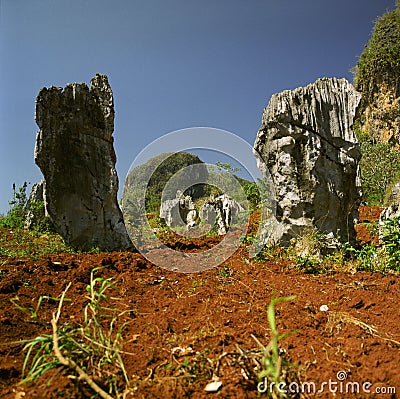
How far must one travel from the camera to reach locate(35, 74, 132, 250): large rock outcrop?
6.25 meters

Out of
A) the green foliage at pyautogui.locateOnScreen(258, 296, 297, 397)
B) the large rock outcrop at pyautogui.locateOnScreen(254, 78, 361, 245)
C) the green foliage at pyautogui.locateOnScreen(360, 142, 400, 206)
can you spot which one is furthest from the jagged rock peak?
the green foliage at pyautogui.locateOnScreen(360, 142, 400, 206)

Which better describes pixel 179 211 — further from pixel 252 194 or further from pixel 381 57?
pixel 381 57

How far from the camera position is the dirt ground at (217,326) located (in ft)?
5.39

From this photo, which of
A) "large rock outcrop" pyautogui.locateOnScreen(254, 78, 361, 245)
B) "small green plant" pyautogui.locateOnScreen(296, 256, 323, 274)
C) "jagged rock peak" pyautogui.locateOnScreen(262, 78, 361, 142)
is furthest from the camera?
"jagged rock peak" pyautogui.locateOnScreen(262, 78, 361, 142)

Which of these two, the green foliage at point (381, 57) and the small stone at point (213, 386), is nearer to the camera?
the small stone at point (213, 386)

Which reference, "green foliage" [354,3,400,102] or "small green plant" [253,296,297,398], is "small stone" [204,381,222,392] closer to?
"small green plant" [253,296,297,398]

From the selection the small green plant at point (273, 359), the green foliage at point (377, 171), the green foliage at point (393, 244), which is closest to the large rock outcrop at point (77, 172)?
the green foliage at point (393, 244)

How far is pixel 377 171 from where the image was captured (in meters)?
16.4

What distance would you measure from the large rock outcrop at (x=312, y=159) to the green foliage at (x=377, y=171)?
35.1ft

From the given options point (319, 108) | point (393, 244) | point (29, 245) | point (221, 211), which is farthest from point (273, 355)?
point (221, 211)

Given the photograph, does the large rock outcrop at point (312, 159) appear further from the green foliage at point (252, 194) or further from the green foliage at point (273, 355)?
the green foliage at point (273, 355)

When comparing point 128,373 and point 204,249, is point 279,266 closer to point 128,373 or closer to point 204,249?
point 204,249

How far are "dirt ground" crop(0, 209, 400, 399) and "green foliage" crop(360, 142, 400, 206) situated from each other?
42.5 feet

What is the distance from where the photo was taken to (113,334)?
Answer: 2.33 metres
